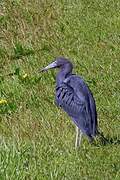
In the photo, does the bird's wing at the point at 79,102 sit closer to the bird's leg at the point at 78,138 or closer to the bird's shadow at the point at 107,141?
the bird's leg at the point at 78,138

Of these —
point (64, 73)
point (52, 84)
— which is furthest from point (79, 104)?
point (52, 84)

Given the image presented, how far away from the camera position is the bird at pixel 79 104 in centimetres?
686

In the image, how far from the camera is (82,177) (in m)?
6.09

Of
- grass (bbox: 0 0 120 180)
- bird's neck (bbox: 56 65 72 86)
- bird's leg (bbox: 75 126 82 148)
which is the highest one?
bird's neck (bbox: 56 65 72 86)

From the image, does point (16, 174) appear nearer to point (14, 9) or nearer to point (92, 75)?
point (92, 75)

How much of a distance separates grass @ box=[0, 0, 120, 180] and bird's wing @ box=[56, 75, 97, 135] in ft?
0.74

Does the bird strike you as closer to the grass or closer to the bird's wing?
the bird's wing

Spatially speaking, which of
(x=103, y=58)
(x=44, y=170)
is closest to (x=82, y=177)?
(x=44, y=170)

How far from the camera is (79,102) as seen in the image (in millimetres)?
7055

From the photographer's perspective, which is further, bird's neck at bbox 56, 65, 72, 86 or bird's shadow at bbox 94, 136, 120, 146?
Answer: bird's neck at bbox 56, 65, 72, 86

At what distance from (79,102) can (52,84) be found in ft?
7.49

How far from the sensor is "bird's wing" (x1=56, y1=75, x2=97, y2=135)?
6.89 metres

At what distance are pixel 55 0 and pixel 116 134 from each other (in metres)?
5.89

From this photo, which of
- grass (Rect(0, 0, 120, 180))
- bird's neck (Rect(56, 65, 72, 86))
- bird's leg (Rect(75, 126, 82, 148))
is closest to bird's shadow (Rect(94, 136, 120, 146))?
grass (Rect(0, 0, 120, 180))
